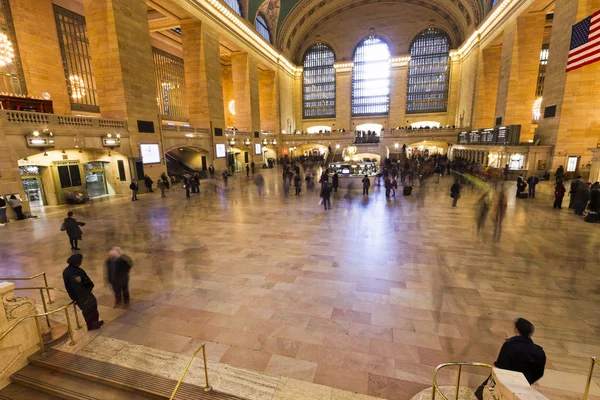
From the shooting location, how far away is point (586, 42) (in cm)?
1229

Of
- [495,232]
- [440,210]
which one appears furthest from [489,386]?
[440,210]

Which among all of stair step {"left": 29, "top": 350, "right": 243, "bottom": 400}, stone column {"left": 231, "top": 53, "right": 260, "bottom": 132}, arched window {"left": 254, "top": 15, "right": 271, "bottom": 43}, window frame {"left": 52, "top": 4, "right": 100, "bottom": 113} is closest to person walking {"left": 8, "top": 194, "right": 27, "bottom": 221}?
stair step {"left": 29, "top": 350, "right": 243, "bottom": 400}

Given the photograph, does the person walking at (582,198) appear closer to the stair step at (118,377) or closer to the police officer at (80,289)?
the stair step at (118,377)

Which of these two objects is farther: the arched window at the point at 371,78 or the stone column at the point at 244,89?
the arched window at the point at 371,78

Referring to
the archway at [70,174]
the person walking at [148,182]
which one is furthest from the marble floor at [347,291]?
the person walking at [148,182]

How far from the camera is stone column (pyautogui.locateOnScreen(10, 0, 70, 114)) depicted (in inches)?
623

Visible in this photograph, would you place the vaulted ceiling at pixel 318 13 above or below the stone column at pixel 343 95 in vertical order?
above

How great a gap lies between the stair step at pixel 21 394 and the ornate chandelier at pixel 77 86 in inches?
884

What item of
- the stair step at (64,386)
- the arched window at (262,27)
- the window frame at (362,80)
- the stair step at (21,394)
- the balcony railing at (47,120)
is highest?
the arched window at (262,27)

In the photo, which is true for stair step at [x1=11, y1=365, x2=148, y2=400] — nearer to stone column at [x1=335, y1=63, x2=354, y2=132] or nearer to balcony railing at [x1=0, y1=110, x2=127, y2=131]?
balcony railing at [x1=0, y1=110, x2=127, y2=131]

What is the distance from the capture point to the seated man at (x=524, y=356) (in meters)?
2.36

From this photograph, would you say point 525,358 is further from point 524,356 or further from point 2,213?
point 2,213

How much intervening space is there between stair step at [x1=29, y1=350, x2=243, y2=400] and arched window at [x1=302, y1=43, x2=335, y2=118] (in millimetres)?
43733

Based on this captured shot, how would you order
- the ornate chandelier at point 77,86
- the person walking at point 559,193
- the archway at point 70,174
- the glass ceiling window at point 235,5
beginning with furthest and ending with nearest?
the glass ceiling window at point 235,5 < the ornate chandelier at point 77,86 < the archway at point 70,174 < the person walking at point 559,193
